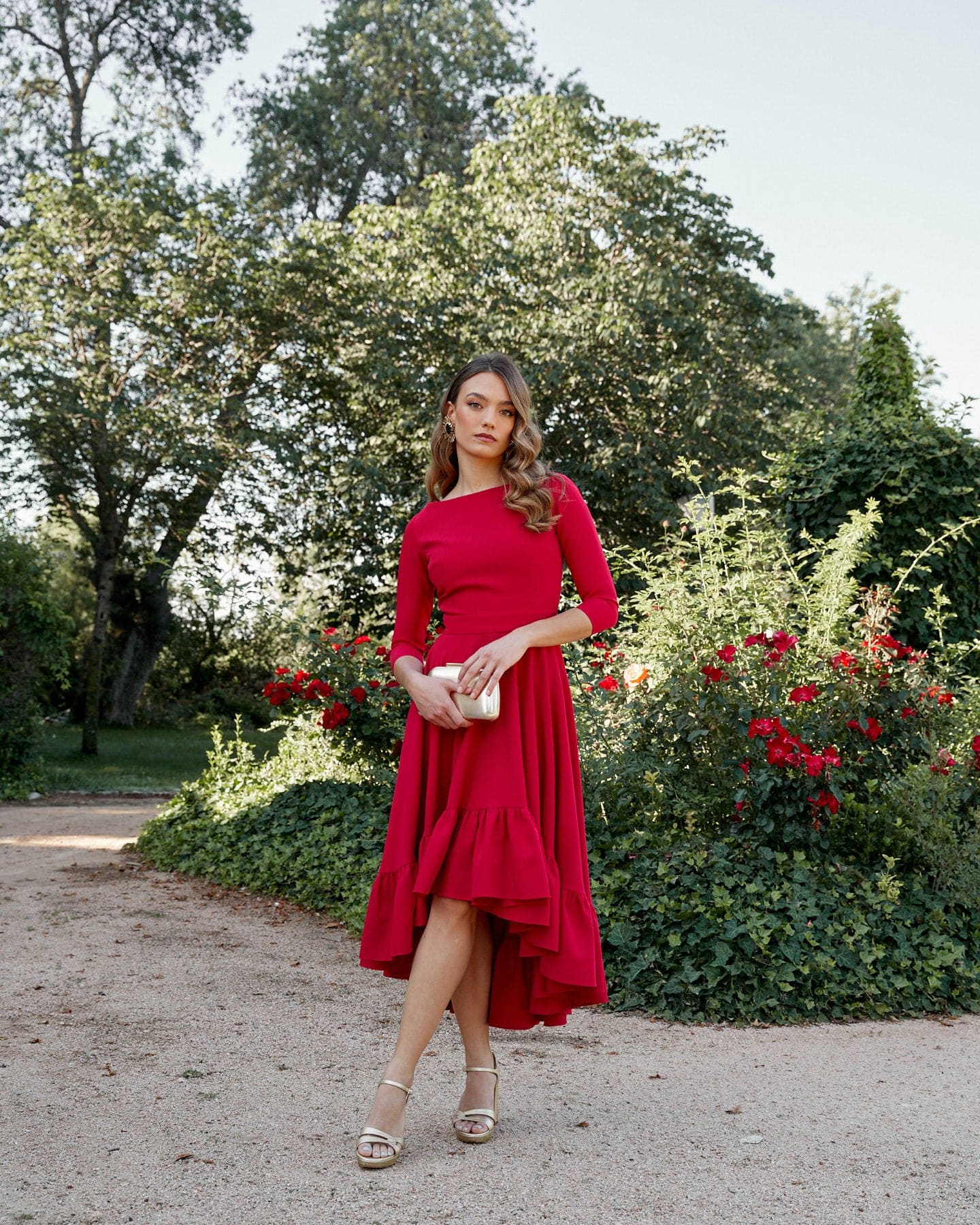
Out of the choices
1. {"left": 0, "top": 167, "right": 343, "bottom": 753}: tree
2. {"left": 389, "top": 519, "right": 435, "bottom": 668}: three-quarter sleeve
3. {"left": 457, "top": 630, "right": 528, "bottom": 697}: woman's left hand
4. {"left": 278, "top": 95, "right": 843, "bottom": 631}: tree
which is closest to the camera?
{"left": 457, "top": 630, "right": 528, "bottom": 697}: woman's left hand

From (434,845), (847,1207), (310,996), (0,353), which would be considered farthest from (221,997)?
(0,353)

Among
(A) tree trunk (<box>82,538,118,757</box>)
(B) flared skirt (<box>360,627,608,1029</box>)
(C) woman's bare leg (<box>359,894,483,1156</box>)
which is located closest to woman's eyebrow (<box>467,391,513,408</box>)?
(B) flared skirt (<box>360,627,608,1029</box>)

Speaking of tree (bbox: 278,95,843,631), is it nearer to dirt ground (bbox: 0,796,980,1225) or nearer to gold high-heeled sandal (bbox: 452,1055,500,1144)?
dirt ground (bbox: 0,796,980,1225)

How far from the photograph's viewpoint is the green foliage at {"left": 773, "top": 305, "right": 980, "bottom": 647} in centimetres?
776

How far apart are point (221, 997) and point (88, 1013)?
449 millimetres

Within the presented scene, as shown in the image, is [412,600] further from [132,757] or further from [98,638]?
[132,757]

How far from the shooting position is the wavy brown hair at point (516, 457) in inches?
102

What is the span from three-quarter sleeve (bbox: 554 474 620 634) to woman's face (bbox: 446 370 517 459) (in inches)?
6.9

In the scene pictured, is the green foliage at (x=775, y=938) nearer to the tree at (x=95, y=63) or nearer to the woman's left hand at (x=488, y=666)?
the woman's left hand at (x=488, y=666)

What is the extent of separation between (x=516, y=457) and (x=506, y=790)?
78cm

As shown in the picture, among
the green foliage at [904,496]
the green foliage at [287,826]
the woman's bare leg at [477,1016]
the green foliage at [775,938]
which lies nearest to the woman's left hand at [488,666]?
the woman's bare leg at [477,1016]

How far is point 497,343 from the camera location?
13742 mm

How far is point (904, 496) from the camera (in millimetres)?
7859

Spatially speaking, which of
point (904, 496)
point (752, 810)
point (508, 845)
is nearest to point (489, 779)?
point (508, 845)
